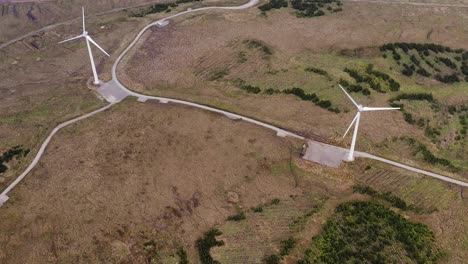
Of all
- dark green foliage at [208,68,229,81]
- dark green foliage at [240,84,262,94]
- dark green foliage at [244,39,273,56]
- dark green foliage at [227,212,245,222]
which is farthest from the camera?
dark green foliage at [244,39,273,56]

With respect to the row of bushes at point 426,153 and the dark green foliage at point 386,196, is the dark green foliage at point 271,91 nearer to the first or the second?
the row of bushes at point 426,153

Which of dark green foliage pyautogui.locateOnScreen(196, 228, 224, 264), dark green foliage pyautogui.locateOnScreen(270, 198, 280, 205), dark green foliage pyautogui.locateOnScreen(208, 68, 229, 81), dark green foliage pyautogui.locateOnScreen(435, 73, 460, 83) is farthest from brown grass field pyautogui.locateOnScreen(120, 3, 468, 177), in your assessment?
dark green foliage pyautogui.locateOnScreen(196, 228, 224, 264)

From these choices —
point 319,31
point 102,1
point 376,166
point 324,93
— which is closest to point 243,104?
point 324,93

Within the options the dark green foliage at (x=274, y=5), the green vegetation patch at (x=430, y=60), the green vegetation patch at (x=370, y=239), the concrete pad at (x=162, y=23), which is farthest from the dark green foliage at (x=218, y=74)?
the green vegetation patch at (x=370, y=239)

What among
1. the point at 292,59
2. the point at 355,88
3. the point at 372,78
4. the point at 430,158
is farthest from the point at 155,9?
the point at 430,158

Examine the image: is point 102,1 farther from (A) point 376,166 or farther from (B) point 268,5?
(A) point 376,166

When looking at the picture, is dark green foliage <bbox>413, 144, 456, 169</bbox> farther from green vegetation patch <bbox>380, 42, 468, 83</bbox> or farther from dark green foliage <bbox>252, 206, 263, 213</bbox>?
dark green foliage <bbox>252, 206, 263, 213</bbox>

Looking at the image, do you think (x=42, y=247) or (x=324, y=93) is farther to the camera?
(x=324, y=93)
